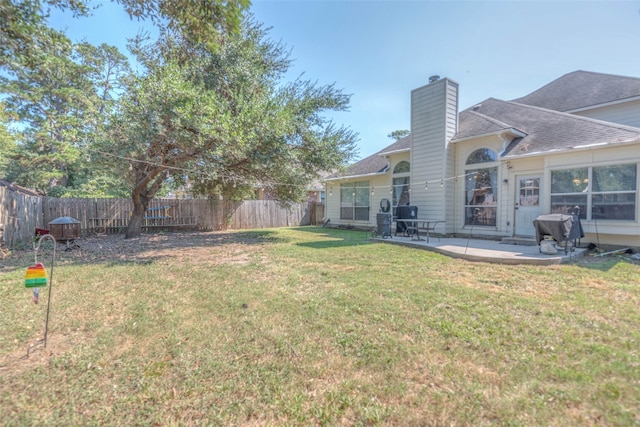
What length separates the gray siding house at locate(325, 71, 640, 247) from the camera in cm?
683

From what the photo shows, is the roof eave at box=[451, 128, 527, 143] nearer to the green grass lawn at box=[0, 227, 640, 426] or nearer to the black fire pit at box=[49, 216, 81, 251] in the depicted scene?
the green grass lawn at box=[0, 227, 640, 426]

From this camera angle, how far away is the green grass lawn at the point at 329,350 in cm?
203

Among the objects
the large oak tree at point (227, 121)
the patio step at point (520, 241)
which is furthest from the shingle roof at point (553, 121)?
the large oak tree at point (227, 121)

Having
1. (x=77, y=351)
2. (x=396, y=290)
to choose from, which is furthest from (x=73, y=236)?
(x=396, y=290)

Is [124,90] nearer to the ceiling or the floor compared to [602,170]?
nearer to the ceiling

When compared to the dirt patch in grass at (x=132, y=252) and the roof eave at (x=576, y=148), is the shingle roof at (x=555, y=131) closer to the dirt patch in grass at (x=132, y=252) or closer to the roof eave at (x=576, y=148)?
the roof eave at (x=576, y=148)

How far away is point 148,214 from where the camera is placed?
13.1 m

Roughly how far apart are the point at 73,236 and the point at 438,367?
10.1m

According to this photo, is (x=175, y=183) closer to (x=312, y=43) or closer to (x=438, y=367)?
(x=312, y=43)

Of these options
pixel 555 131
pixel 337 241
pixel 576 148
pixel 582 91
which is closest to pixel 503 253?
pixel 576 148

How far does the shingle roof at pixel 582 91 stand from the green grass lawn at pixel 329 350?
29.6 feet

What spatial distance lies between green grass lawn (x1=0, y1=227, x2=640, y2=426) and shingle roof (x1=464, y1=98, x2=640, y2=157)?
3550 mm

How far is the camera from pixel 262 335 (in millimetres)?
3082

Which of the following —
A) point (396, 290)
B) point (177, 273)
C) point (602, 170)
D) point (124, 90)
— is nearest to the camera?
point (396, 290)
